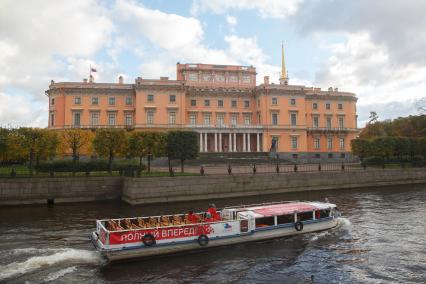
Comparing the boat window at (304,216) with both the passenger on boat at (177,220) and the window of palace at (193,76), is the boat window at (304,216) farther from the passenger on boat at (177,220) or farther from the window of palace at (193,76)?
the window of palace at (193,76)

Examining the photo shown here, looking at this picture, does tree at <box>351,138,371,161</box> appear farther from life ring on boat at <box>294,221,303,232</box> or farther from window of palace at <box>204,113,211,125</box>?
life ring on boat at <box>294,221,303,232</box>

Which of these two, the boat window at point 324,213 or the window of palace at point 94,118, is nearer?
the boat window at point 324,213

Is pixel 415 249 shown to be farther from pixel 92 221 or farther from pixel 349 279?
pixel 92 221

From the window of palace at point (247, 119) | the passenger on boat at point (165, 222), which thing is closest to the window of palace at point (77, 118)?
the window of palace at point (247, 119)

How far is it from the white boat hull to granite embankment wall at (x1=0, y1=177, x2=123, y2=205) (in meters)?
17.3

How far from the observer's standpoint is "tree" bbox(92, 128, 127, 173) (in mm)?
37875

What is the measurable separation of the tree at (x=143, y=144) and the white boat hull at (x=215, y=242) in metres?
21.0

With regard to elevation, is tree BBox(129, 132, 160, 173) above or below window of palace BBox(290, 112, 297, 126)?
below

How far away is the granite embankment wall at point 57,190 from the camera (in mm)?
31828

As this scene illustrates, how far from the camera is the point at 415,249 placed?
17562mm

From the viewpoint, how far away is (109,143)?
124 feet

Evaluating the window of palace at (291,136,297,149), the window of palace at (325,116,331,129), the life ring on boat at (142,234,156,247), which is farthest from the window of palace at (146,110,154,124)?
the life ring on boat at (142,234,156,247)

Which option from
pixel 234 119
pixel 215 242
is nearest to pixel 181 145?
pixel 215 242

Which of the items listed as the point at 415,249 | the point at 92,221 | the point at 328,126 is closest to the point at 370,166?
the point at 328,126
